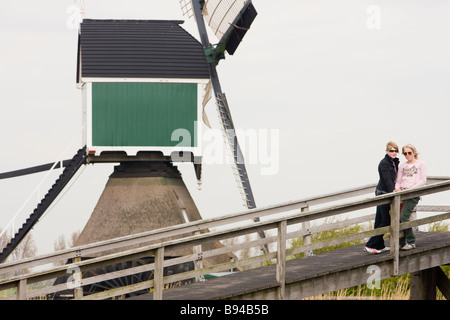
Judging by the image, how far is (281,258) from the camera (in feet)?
30.9

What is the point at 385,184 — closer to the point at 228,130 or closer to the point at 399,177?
the point at 399,177

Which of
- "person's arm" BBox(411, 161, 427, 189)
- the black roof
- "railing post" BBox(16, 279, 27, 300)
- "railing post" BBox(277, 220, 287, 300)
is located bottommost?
"railing post" BBox(16, 279, 27, 300)

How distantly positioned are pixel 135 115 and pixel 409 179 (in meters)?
14.0

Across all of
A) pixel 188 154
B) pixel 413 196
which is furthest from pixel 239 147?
pixel 413 196

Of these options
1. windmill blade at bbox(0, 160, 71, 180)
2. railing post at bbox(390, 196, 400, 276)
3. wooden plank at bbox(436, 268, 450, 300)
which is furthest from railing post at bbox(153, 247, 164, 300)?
windmill blade at bbox(0, 160, 71, 180)

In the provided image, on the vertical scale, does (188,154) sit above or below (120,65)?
below

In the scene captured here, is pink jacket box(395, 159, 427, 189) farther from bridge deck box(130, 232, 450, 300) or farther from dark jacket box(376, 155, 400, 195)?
bridge deck box(130, 232, 450, 300)

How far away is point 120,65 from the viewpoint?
23.7m

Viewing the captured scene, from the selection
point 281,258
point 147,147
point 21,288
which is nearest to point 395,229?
point 281,258

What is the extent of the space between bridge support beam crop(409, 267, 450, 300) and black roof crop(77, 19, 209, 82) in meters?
12.8

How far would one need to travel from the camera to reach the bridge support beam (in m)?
11.9

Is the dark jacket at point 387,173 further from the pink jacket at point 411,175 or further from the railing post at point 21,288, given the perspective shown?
the railing post at point 21,288
